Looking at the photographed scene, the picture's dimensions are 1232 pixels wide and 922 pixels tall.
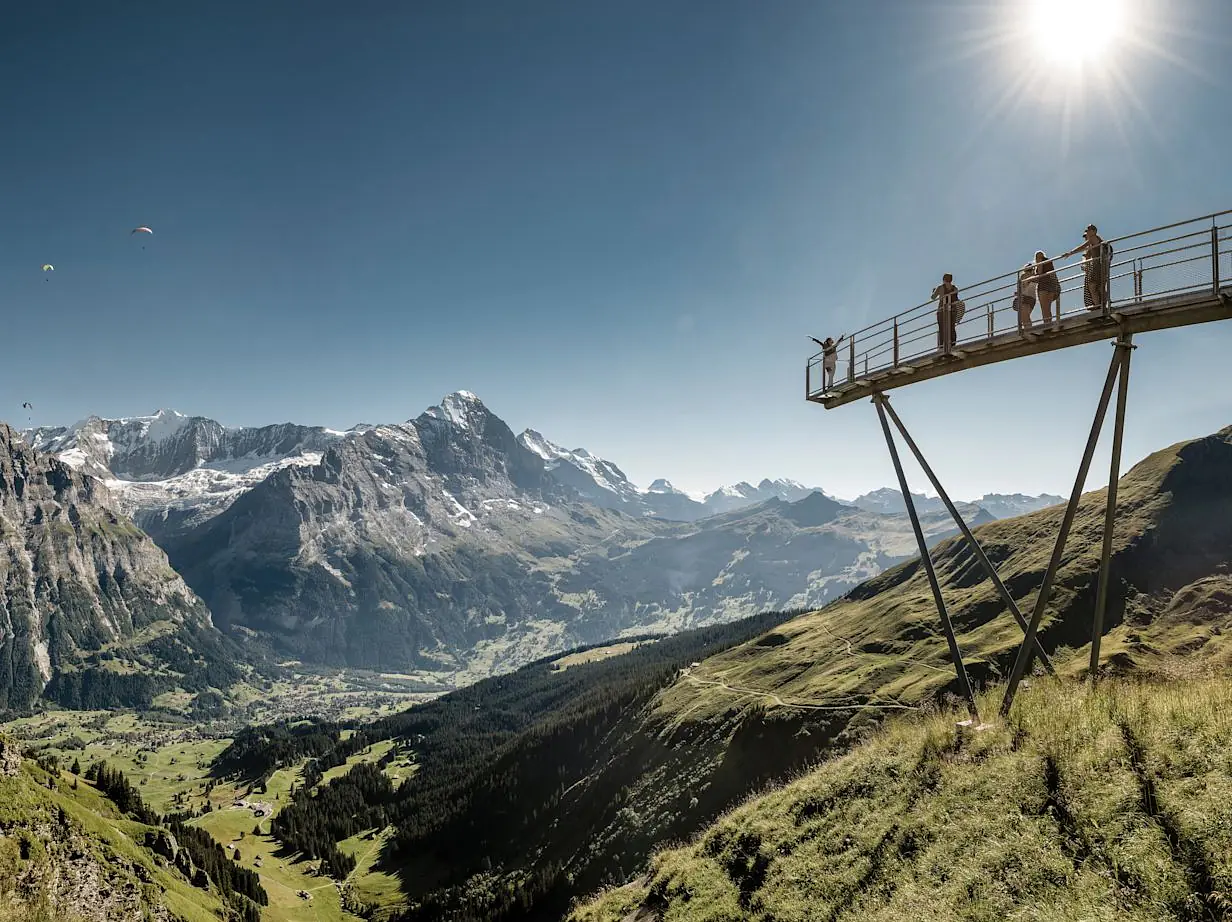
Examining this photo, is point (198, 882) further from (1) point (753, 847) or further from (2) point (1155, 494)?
(2) point (1155, 494)

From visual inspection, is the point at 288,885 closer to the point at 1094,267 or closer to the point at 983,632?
the point at 983,632

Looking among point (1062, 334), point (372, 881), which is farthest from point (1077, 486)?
point (372, 881)

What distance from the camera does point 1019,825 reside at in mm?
14203

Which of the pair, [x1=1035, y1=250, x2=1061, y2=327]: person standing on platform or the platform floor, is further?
[x1=1035, y1=250, x2=1061, y2=327]: person standing on platform

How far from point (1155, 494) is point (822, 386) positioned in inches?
6647

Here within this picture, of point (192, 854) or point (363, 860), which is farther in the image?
point (363, 860)

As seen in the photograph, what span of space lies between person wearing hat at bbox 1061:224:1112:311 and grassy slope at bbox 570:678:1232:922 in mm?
10295

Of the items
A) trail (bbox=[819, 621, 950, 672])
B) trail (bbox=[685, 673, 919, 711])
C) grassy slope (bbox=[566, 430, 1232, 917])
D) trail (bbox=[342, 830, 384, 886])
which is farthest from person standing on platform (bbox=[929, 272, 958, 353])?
trail (bbox=[342, 830, 384, 886])

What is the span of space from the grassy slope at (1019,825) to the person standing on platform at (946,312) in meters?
11.3

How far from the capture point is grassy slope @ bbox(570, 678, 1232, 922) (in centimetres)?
1141

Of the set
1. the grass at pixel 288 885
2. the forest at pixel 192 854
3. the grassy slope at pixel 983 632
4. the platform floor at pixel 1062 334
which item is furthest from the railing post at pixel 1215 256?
the grass at pixel 288 885

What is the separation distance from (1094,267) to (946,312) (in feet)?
13.4

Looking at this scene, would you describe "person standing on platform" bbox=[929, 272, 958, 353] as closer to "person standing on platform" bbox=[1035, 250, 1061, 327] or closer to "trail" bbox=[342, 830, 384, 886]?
"person standing on platform" bbox=[1035, 250, 1061, 327]

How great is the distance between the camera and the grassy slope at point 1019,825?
11406 millimetres
